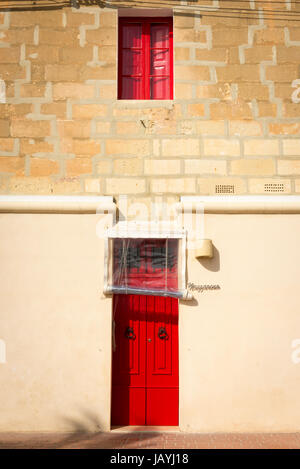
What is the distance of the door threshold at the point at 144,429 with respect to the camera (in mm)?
5938

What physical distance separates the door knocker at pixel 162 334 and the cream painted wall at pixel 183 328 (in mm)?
284

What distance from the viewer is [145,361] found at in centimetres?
620

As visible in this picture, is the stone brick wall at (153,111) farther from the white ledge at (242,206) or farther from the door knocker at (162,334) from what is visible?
the door knocker at (162,334)

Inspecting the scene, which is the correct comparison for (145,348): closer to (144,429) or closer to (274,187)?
(144,429)

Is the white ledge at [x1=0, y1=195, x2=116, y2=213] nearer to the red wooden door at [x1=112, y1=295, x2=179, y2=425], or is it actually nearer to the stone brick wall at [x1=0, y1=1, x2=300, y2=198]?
the stone brick wall at [x1=0, y1=1, x2=300, y2=198]

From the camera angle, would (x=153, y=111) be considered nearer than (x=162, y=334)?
No

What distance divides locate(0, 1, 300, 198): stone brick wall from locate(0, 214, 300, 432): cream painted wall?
61cm

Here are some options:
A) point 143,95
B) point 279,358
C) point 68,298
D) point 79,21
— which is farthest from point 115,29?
→ point 279,358

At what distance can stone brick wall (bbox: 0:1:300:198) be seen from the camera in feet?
20.9

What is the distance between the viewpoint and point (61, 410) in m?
5.95

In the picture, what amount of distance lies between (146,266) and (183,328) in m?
0.93

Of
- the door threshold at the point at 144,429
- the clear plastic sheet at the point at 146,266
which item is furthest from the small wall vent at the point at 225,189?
the door threshold at the point at 144,429

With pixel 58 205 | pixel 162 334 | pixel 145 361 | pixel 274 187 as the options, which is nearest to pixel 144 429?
pixel 145 361

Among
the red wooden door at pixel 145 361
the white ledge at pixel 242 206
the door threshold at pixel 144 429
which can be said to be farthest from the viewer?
the white ledge at pixel 242 206
